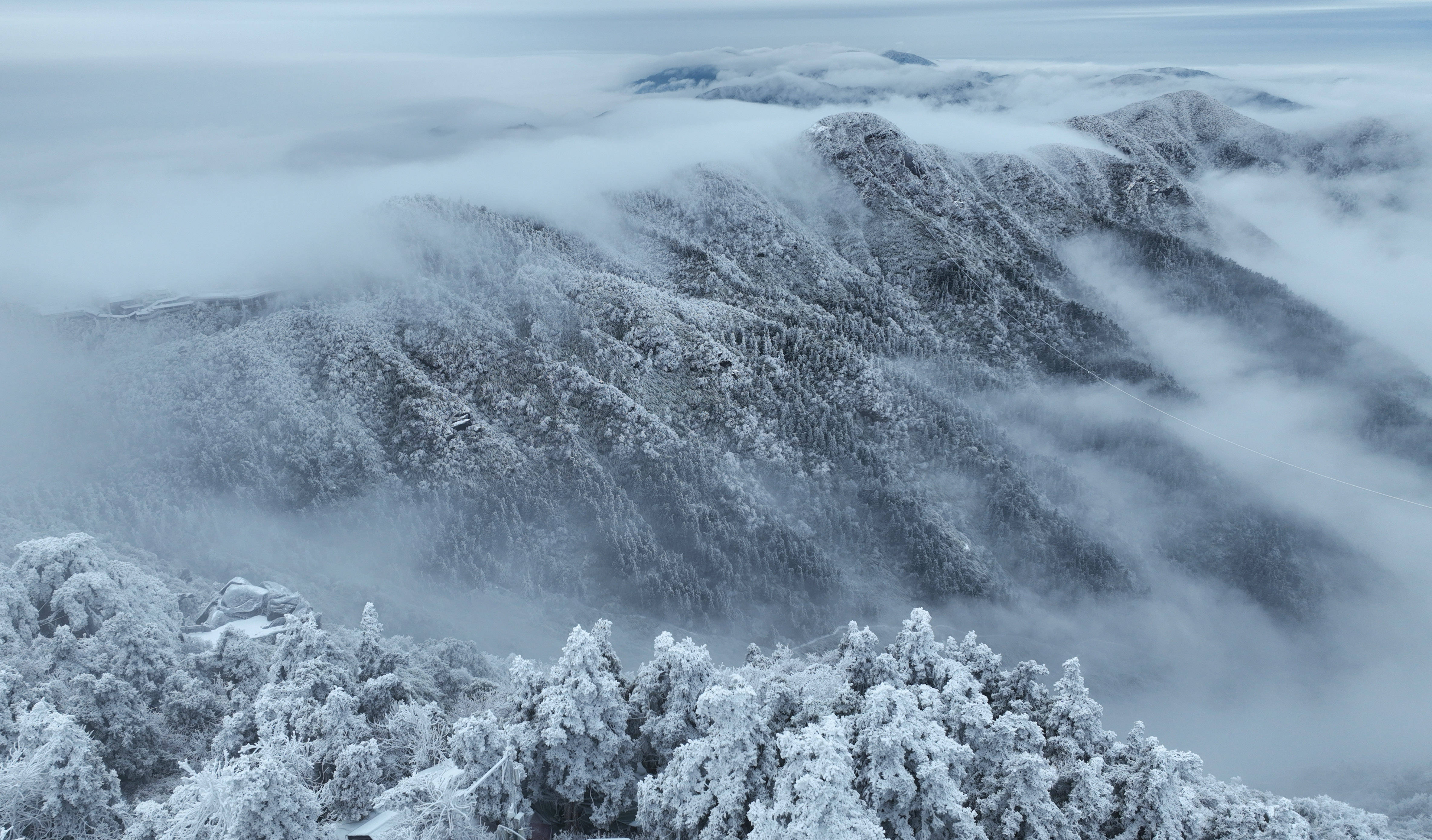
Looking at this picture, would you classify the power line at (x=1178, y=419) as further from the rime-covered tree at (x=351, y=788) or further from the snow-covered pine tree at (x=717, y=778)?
the rime-covered tree at (x=351, y=788)

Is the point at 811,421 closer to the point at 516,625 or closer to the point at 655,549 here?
the point at 655,549

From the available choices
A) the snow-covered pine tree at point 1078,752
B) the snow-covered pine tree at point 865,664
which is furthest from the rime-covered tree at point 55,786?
the snow-covered pine tree at point 1078,752

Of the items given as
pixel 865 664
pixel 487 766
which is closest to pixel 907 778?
pixel 865 664

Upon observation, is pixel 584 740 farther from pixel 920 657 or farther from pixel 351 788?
pixel 920 657

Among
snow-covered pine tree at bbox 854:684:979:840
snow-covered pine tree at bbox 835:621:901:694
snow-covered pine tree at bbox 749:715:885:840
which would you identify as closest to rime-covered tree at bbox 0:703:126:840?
snow-covered pine tree at bbox 749:715:885:840

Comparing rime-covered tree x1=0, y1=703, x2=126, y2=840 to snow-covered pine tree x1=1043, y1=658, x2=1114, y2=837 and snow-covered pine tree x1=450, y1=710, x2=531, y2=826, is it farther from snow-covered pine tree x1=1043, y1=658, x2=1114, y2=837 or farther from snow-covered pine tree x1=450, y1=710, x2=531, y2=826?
snow-covered pine tree x1=1043, y1=658, x2=1114, y2=837

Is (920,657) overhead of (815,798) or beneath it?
beneath

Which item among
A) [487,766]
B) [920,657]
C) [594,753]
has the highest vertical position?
[487,766]
